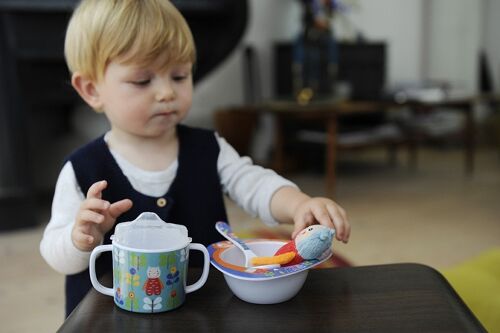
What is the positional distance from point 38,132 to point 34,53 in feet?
1.86

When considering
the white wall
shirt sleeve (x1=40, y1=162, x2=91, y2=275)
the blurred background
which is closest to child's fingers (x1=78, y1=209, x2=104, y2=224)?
shirt sleeve (x1=40, y1=162, x2=91, y2=275)

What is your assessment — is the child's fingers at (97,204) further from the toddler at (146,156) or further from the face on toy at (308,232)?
the face on toy at (308,232)

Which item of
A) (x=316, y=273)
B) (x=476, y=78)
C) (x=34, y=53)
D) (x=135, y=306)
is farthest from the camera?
(x=476, y=78)

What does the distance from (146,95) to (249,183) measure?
0.71ft

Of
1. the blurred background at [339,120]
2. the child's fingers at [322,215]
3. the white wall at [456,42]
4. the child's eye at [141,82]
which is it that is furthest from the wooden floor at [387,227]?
the white wall at [456,42]

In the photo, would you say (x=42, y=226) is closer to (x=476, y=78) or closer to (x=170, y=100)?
(x=170, y=100)

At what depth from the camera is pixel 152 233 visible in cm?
62

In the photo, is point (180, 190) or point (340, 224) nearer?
point (340, 224)

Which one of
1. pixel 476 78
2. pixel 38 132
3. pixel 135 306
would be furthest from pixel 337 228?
pixel 476 78

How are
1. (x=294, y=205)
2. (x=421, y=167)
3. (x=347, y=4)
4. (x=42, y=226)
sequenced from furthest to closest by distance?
1. (x=347, y=4)
2. (x=421, y=167)
3. (x=42, y=226)
4. (x=294, y=205)

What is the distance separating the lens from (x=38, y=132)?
274cm

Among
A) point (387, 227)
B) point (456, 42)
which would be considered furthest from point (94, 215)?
point (456, 42)

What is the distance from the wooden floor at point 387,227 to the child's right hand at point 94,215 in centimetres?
100

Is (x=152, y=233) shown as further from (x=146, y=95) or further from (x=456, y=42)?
(x=456, y=42)
